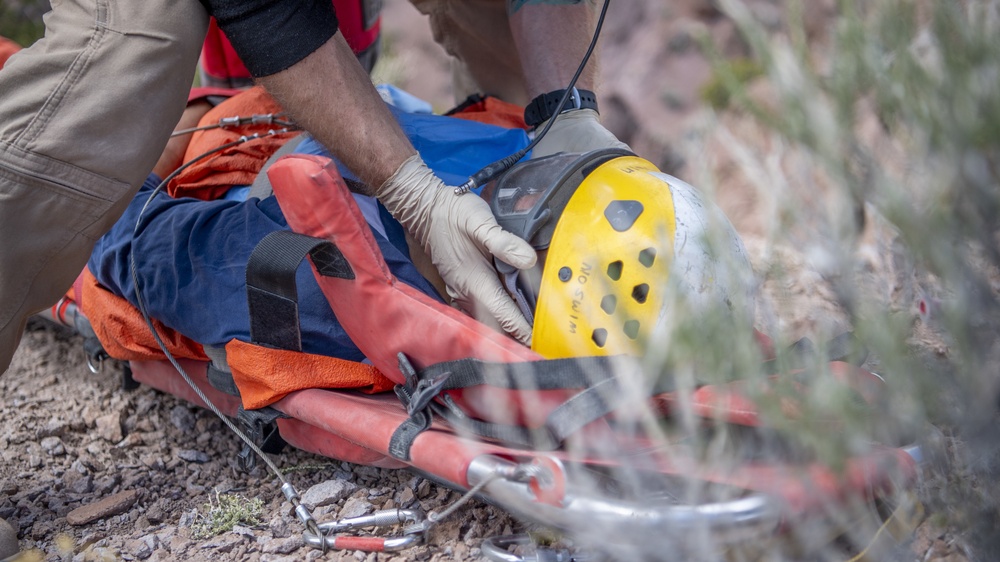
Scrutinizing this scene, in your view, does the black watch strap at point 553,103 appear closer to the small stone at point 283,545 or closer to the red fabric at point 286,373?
the red fabric at point 286,373

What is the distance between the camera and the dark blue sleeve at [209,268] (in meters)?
2.07

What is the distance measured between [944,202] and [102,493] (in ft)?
6.89

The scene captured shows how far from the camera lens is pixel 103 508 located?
2.08 m

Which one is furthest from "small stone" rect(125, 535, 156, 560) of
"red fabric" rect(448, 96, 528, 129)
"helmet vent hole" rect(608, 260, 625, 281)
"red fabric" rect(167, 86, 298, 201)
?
"red fabric" rect(448, 96, 528, 129)

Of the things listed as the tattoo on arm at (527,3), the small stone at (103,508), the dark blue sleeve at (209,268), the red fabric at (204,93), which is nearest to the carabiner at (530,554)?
the dark blue sleeve at (209,268)

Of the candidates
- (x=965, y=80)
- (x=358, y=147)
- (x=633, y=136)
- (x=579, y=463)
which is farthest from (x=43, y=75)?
(x=633, y=136)

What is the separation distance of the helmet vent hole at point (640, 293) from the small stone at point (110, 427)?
5.49ft

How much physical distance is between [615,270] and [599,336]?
149 millimetres

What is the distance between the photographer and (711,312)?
1287mm

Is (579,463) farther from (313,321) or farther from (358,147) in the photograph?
(358,147)

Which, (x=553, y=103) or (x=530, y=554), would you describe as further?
(x=553, y=103)

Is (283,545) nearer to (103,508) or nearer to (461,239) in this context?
(103,508)

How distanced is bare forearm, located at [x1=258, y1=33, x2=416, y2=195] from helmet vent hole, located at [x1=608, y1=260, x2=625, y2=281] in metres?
0.65

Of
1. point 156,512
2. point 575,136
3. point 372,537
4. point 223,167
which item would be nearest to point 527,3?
point 575,136
